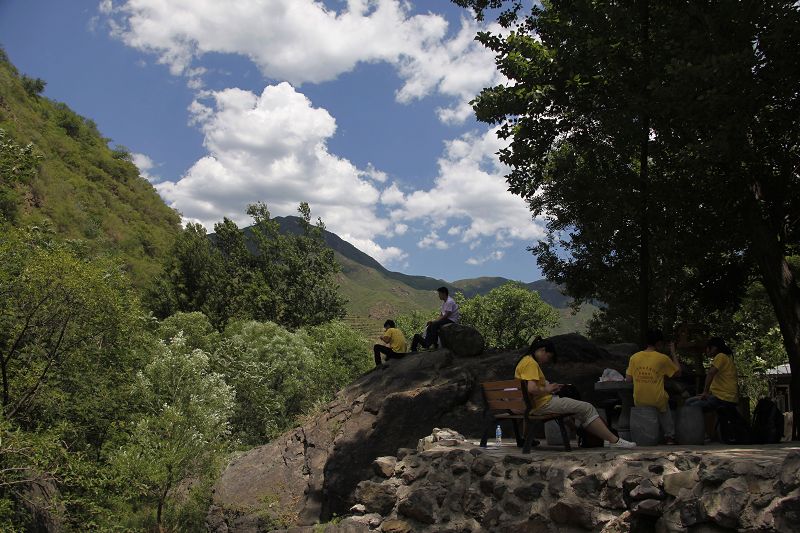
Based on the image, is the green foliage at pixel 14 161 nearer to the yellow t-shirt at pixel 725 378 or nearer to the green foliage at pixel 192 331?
the yellow t-shirt at pixel 725 378

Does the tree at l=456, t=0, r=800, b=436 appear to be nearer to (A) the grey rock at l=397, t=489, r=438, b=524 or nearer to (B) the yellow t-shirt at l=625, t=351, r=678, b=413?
(B) the yellow t-shirt at l=625, t=351, r=678, b=413

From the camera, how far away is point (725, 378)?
8484mm

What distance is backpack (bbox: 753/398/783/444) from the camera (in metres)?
8.10

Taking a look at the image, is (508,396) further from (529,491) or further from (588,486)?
(588,486)

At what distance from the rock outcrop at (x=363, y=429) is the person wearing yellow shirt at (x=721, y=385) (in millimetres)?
4423

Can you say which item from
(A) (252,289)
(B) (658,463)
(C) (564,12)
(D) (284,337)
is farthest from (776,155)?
(A) (252,289)

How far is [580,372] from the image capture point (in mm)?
13555

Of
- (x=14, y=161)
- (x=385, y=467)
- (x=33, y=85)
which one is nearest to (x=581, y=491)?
(x=385, y=467)

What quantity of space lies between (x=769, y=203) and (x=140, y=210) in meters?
91.0

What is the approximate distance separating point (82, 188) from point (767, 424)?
280 ft

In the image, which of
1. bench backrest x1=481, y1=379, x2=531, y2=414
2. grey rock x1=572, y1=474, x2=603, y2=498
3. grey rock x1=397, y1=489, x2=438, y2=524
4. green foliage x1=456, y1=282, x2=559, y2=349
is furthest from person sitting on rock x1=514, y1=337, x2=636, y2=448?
green foliage x1=456, y1=282, x2=559, y2=349

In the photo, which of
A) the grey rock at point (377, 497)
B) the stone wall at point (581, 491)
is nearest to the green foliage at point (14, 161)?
the stone wall at point (581, 491)

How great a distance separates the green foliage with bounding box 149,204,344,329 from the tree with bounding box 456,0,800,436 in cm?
4154

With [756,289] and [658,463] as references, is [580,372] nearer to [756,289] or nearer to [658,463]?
[658,463]
